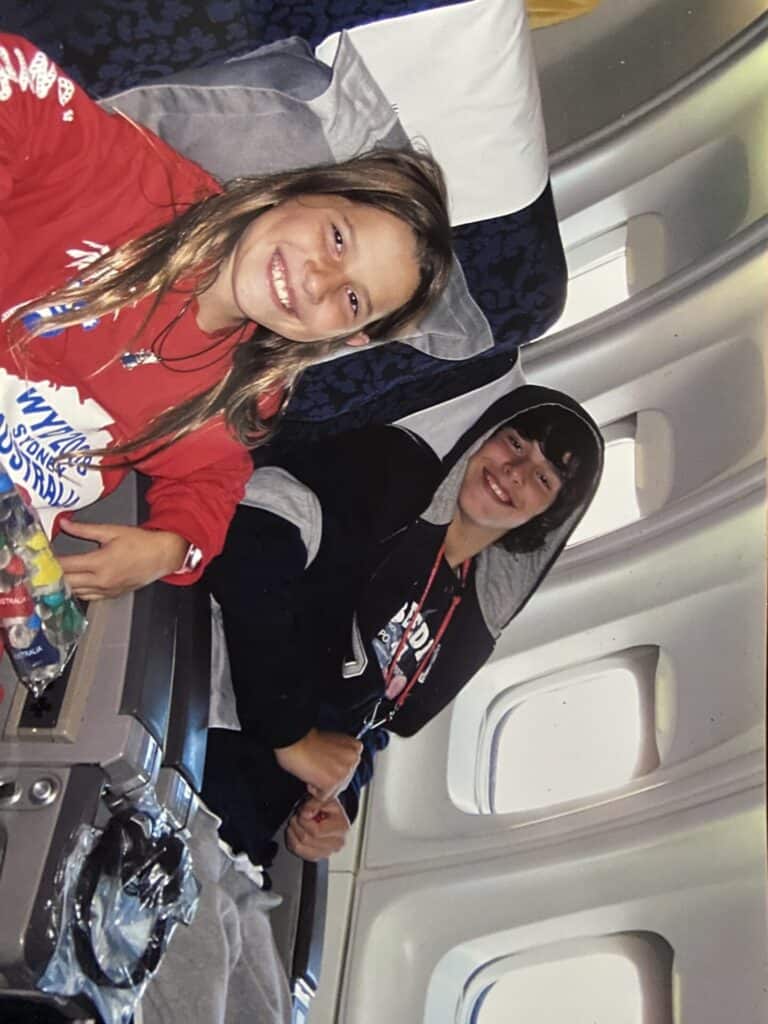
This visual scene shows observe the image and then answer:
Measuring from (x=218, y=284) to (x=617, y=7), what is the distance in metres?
0.88

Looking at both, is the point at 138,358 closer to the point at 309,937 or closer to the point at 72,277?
the point at 72,277

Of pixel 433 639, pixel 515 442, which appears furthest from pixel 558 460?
pixel 433 639

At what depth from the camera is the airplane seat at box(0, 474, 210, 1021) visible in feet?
2.71

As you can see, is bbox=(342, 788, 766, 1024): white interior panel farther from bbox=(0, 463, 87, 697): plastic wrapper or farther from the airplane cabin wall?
bbox=(0, 463, 87, 697): plastic wrapper

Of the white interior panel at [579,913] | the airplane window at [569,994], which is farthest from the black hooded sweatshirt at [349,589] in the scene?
the airplane window at [569,994]

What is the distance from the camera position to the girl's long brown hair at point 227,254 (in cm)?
90

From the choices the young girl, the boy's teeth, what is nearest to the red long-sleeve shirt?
the young girl

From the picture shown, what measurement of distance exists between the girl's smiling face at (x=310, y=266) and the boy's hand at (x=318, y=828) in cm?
49

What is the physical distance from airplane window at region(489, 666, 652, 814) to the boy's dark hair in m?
0.18

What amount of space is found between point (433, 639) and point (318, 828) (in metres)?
0.23

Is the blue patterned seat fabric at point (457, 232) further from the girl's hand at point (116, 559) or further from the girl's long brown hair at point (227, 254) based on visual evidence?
the girl's hand at point (116, 559)

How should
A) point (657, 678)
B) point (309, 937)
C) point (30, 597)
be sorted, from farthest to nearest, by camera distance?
point (657, 678) < point (309, 937) < point (30, 597)

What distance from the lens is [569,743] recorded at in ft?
3.57

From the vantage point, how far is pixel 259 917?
1.00 metres
